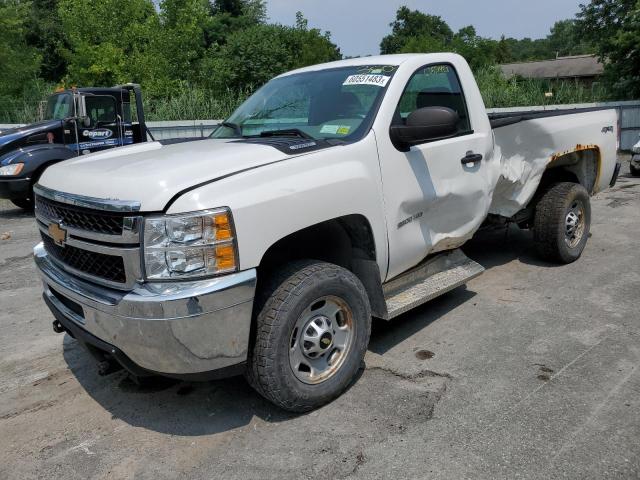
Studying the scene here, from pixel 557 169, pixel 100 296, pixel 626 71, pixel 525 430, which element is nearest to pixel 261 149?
pixel 100 296

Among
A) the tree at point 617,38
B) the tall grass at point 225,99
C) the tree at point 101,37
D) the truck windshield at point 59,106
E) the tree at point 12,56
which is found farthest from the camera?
the tree at point 101,37

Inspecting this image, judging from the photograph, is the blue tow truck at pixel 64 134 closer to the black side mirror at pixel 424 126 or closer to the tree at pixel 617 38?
the black side mirror at pixel 424 126

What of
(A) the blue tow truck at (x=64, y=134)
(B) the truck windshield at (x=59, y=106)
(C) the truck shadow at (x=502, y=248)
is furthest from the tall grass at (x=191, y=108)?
(C) the truck shadow at (x=502, y=248)

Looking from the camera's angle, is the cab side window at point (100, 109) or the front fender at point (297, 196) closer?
the front fender at point (297, 196)

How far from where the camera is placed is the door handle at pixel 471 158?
14.2 feet

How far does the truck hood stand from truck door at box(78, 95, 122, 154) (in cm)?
761

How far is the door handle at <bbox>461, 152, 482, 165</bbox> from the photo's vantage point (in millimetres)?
4316

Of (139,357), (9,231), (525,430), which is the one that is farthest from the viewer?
(9,231)

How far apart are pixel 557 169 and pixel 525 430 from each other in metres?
3.76

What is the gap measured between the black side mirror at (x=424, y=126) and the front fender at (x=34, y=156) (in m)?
7.97

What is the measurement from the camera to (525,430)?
10.0ft

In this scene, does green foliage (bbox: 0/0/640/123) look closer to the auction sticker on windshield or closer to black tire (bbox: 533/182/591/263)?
black tire (bbox: 533/182/591/263)

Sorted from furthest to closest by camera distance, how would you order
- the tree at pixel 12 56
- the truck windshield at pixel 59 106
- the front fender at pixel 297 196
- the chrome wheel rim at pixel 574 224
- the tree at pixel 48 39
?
the tree at pixel 48 39 → the tree at pixel 12 56 → the truck windshield at pixel 59 106 → the chrome wheel rim at pixel 574 224 → the front fender at pixel 297 196

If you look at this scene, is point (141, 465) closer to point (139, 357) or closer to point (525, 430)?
point (139, 357)
